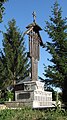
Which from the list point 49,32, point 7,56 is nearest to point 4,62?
point 7,56

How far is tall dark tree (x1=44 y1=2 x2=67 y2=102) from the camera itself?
33.3 m

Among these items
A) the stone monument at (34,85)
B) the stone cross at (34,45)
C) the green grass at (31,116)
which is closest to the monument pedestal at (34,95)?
the stone monument at (34,85)

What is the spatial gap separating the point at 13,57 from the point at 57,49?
675 centimetres

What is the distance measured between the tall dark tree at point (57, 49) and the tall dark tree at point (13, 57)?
5.70 meters

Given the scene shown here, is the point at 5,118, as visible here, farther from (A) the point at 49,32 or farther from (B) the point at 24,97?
(A) the point at 49,32

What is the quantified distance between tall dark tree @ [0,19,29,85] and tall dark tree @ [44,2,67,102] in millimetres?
5704

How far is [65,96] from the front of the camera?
15672mm

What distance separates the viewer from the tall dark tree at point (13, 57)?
1521 inches

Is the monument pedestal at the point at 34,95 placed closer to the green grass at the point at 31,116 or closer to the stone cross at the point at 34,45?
the stone cross at the point at 34,45

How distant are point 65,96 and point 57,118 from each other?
11.8ft

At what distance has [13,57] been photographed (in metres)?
39.3

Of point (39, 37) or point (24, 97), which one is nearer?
point (24, 97)

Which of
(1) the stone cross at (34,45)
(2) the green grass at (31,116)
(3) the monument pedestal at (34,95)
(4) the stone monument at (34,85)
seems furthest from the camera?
(1) the stone cross at (34,45)

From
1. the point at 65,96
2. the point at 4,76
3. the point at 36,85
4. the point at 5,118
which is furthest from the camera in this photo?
the point at 4,76
